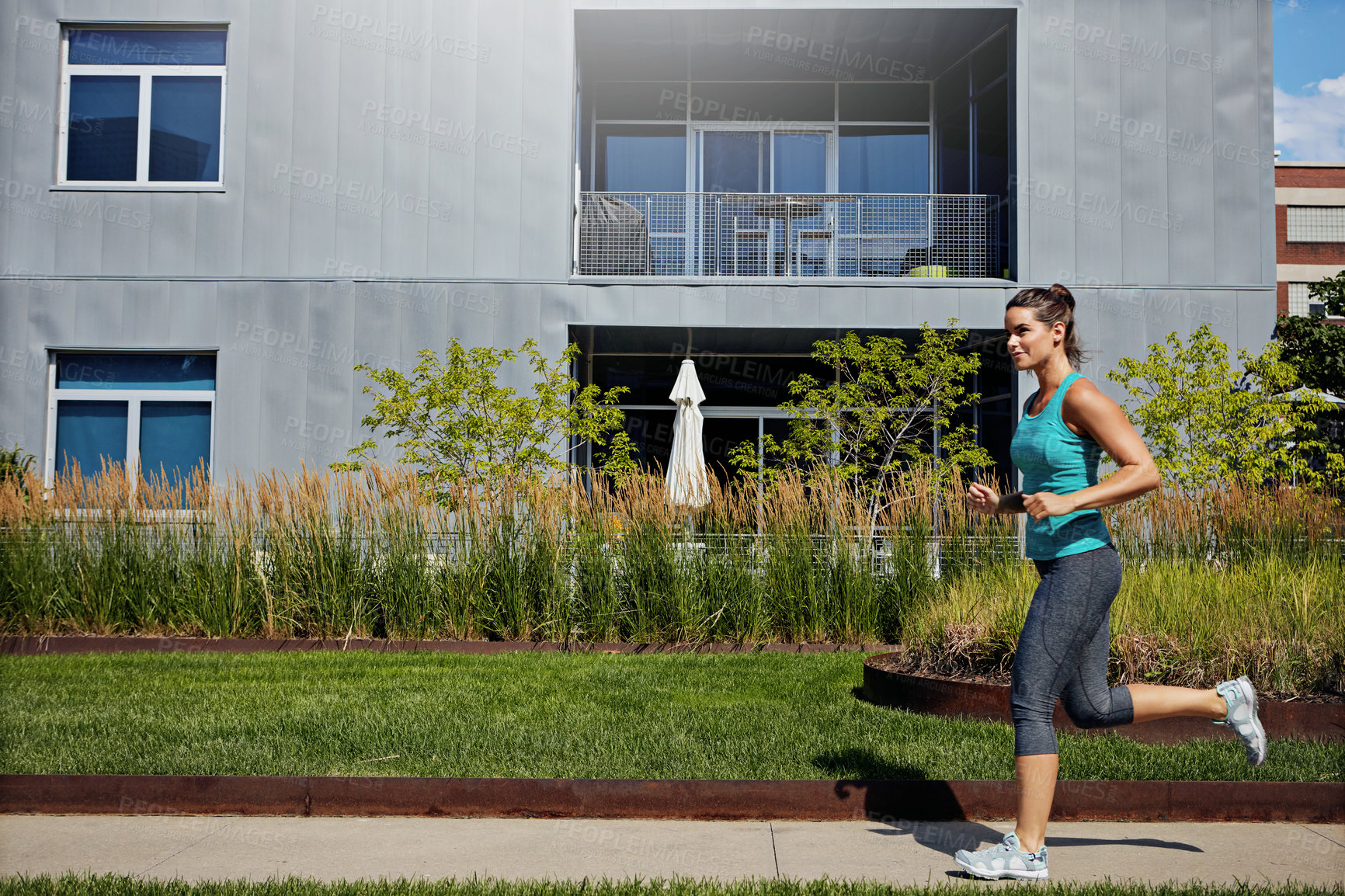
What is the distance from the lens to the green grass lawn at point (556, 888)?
322 cm

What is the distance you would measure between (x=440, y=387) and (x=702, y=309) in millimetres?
3939

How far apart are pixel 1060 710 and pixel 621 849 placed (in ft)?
9.24

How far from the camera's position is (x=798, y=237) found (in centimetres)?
1608

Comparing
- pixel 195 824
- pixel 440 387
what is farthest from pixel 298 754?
pixel 440 387

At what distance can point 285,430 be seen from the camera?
45.9 feet

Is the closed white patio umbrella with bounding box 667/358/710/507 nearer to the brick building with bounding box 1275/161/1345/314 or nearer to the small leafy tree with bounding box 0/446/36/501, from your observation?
the small leafy tree with bounding box 0/446/36/501

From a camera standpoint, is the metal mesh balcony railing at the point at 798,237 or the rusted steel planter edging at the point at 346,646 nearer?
the rusted steel planter edging at the point at 346,646
